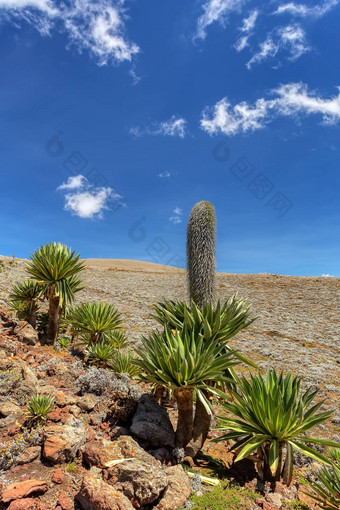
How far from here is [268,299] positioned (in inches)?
899

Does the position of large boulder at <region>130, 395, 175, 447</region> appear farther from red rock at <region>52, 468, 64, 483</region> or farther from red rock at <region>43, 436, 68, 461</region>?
red rock at <region>52, 468, 64, 483</region>

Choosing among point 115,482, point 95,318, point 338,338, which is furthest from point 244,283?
point 115,482

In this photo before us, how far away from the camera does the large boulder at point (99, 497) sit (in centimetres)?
317

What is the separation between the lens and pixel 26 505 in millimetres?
3137

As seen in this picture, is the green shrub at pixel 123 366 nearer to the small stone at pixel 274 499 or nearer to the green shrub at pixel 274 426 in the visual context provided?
the green shrub at pixel 274 426

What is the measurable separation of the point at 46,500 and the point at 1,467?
32.8 inches

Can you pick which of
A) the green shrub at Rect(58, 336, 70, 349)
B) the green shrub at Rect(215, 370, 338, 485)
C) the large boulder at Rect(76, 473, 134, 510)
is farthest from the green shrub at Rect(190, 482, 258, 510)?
the green shrub at Rect(58, 336, 70, 349)

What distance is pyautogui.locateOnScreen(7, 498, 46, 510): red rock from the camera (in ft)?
10.2

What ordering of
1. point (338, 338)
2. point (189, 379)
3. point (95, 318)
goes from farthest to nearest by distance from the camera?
point (338, 338) < point (95, 318) < point (189, 379)

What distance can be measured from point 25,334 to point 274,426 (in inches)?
265

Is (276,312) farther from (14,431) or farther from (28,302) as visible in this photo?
(14,431)

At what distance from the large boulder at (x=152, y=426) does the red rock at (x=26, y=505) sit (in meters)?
1.75

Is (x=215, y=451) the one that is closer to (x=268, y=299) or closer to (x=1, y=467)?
(x=1, y=467)

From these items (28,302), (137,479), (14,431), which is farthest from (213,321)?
(28,302)
